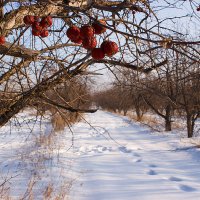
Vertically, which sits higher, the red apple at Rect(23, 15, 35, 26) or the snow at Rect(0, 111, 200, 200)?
the red apple at Rect(23, 15, 35, 26)

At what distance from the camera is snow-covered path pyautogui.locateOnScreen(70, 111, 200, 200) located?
495 centimetres

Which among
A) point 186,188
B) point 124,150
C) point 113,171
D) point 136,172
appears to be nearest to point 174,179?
point 186,188

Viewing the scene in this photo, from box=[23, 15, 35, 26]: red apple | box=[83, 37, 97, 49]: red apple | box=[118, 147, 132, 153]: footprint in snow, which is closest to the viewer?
box=[83, 37, 97, 49]: red apple

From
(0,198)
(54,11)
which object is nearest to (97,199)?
(0,198)

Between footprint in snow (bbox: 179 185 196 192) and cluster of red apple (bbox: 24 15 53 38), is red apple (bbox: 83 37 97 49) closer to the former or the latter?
cluster of red apple (bbox: 24 15 53 38)

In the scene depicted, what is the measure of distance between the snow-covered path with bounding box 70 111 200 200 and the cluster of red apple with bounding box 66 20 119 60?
5.73 feet

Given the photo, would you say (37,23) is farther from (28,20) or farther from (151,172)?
(151,172)

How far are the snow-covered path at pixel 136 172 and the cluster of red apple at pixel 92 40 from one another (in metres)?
1.75

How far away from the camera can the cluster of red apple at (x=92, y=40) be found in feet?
3.75

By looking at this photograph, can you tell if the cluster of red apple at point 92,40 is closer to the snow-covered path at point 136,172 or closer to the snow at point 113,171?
the snow-covered path at point 136,172

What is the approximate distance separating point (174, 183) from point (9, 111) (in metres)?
3.40

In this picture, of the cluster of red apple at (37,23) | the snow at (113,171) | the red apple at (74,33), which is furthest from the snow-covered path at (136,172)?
the red apple at (74,33)

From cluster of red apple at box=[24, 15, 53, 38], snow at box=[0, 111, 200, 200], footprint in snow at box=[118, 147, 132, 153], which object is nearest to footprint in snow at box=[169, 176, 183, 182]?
snow at box=[0, 111, 200, 200]

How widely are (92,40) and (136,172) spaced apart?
549cm
